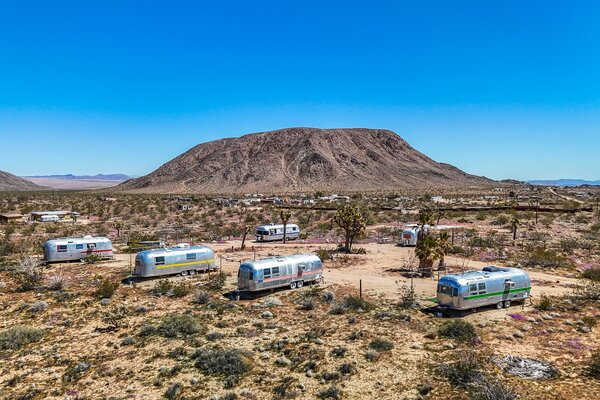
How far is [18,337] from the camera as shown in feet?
71.1

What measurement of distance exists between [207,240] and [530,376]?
42.1 metres

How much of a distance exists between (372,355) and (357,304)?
7.04 m

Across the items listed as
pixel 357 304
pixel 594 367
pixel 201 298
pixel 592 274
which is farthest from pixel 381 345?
pixel 592 274

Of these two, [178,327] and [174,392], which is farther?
[178,327]

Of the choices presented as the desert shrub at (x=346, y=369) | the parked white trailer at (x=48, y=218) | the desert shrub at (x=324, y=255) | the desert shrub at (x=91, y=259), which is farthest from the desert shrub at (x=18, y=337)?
the parked white trailer at (x=48, y=218)

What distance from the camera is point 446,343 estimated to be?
67.9 ft

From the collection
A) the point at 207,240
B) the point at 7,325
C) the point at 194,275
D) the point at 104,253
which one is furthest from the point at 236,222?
the point at 7,325

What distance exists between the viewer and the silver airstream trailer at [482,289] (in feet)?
79.4

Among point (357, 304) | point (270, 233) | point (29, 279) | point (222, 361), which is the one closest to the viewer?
point (222, 361)

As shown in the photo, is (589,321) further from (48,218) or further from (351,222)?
(48,218)

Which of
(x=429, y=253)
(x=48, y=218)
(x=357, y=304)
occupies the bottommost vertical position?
(x=357, y=304)

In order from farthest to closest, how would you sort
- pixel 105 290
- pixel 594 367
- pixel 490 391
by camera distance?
pixel 105 290 < pixel 594 367 < pixel 490 391

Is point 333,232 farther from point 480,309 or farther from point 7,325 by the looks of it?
point 7,325

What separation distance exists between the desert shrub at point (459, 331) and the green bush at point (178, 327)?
12.7m
